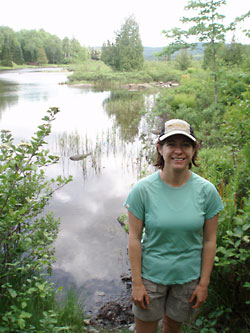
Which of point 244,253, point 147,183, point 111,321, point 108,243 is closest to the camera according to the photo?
Result: point 147,183

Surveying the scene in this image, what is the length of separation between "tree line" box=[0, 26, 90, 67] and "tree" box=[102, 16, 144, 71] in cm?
2242

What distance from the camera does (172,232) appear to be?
70.1 inches

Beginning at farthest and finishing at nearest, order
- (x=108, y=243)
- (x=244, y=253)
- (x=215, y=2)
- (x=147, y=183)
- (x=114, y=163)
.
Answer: (x=114, y=163), (x=215, y=2), (x=108, y=243), (x=244, y=253), (x=147, y=183)

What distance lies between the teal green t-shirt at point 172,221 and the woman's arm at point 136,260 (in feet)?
0.14

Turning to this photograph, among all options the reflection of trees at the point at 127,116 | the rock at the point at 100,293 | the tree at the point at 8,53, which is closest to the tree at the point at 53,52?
the tree at the point at 8,53

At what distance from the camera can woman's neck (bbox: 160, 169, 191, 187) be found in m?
1.84

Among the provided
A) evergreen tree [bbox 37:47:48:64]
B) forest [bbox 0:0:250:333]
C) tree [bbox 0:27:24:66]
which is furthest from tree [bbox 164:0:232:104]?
evergreen tree [bbox 37:47:48:64]

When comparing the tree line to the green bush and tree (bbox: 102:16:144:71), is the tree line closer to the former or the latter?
tree (bbox: 102:16:144:71)

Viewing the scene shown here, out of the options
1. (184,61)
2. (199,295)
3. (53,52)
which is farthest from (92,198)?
(53,52)

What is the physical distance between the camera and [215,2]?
907cm

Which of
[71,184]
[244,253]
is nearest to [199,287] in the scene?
[244,253]

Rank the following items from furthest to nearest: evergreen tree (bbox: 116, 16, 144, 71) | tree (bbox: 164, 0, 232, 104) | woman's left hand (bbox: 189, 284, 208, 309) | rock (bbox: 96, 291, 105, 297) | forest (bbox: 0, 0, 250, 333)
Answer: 1. evergreen tree (bbox: 116, 16, 144, 71)
2. tree (bbox: 164, 0, 232, 104)
3. rock (bbox: 96, 291, 105, 297)
4. forest (bbox: 0, 0, 250, 333)
5. woman's left hand (bbox: 189, 284, 208, 309)

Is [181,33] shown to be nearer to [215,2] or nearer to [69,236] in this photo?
[215,2]

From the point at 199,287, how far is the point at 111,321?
197cm
